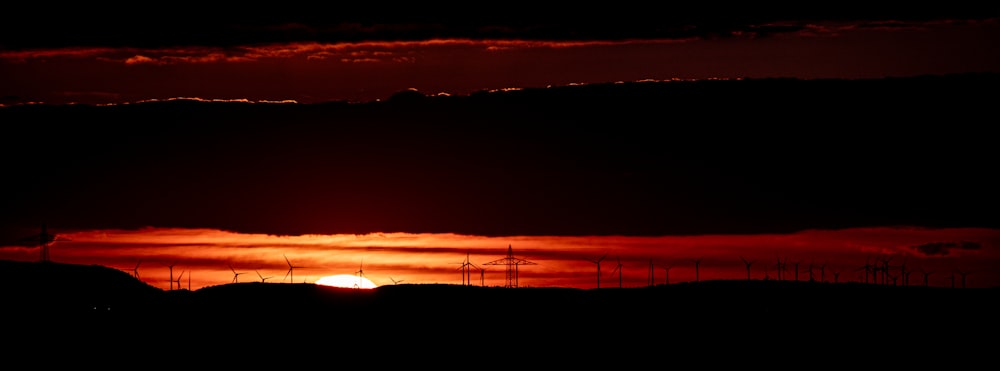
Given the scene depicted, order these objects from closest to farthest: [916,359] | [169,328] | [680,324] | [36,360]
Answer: [36,360], [916,359], [169,328], [680,324]

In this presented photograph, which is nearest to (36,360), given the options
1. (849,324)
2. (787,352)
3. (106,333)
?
(106,333)

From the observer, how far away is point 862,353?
158500 millimetres

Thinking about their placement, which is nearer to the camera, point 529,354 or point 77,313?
point 529,354

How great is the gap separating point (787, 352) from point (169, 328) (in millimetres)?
77792

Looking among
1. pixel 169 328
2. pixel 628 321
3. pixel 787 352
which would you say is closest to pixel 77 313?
pixel 169 328

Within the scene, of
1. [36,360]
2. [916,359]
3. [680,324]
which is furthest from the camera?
[680,324]

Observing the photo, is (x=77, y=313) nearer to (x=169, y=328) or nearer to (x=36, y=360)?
(x=169, y=328)

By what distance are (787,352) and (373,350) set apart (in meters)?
49.4

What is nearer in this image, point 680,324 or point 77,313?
point 77,313

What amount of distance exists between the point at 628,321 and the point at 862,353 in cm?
4399

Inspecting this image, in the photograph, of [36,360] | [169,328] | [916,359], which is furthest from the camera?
[169,328]

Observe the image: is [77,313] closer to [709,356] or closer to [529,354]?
[529,354]

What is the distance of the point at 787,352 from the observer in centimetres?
15900

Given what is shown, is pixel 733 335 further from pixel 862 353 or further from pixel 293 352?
pixel 293 352
